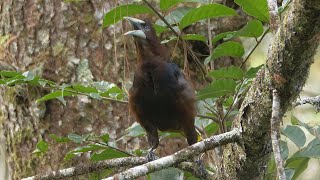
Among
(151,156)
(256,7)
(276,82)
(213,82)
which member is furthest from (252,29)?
(151,156)

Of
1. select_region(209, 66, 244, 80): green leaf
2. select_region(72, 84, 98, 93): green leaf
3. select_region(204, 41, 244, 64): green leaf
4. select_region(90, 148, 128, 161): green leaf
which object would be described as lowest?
select_region(90, 148, 128, 161): green leaf

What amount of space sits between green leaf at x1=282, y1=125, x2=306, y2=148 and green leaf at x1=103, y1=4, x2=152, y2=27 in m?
0.79

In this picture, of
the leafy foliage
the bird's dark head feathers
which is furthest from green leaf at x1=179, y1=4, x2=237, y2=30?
the bird's dark head feathers

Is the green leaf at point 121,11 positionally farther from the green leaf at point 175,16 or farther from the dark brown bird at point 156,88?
the dark brown bird at point 156,88

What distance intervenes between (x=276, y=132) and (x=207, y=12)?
0.66 m

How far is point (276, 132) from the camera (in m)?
1.78

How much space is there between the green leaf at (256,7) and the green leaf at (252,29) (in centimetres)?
2

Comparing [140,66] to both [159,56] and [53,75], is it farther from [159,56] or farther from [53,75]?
[53,75]

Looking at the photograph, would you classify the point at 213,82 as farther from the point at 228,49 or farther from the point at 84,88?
the point at 84,88

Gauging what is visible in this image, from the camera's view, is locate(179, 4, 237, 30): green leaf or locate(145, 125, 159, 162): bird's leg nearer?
locate(179, 4, 237, 30): green leaf

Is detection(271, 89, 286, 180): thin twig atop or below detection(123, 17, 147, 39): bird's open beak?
below

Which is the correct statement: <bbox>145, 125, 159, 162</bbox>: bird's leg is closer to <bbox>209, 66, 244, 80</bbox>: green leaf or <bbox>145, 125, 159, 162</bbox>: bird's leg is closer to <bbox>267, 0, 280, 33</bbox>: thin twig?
<bbox>209, 66, 244, 80</bbox>: green leaf

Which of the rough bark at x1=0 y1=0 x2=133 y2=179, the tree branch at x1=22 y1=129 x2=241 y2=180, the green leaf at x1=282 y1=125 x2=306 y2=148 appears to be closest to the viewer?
the tree branch at x1=22 y1=129 x2=241 y2=180

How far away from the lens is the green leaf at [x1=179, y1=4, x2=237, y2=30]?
2246 mm
